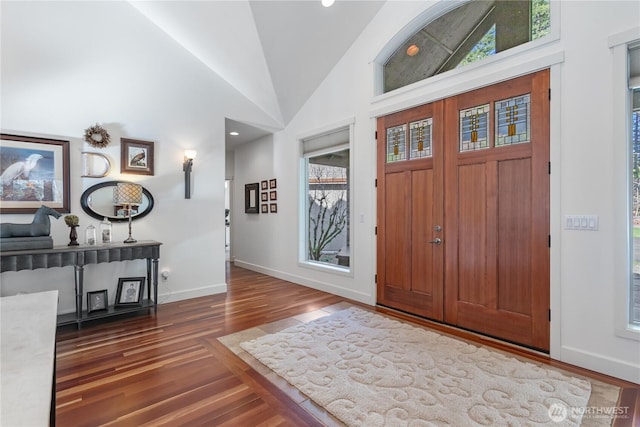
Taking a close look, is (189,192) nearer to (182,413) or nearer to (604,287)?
(182,413)

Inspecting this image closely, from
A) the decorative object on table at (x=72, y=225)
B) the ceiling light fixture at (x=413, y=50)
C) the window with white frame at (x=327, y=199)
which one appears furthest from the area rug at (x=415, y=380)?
the ceiling light fixture at (x=413, y=50)

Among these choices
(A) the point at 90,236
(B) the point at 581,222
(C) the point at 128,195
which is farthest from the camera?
(C) the point at 128,195

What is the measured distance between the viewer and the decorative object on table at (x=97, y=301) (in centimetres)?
352

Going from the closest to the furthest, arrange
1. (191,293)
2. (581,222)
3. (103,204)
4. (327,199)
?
1. (581,222)
2. (103,204)
3. (191,293)
4. (327,199)

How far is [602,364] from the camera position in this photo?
241cm

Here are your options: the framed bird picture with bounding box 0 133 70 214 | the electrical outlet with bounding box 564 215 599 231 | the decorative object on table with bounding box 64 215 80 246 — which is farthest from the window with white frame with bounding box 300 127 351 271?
the framed bird picture with bounding box 0 133 70 214

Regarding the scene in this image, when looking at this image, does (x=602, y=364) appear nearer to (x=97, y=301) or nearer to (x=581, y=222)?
(x=581, y=222)

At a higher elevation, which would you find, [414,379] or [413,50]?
[413,50]

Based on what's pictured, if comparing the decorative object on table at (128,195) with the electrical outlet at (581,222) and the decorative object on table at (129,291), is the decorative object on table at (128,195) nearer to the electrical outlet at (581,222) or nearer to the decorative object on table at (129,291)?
the decorative object on table at (129,291)

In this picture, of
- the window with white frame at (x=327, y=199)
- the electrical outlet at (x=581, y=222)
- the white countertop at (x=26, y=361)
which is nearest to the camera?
the white countertop at (x=26, y=361)

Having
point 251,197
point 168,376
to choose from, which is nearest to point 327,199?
point 251,197

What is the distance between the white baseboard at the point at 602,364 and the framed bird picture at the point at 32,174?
5116 millimetres

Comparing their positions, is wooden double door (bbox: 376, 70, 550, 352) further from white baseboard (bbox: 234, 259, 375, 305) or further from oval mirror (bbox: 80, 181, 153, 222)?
oval mirror (bbox: 80, 181, 153, 222)

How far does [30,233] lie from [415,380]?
376cm
